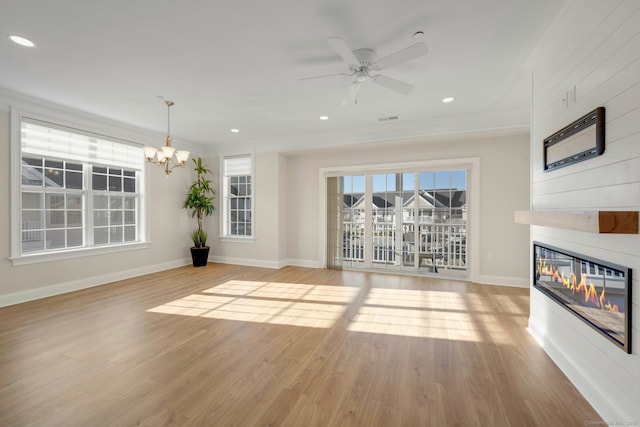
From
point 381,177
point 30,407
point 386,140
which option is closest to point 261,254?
point 381,177

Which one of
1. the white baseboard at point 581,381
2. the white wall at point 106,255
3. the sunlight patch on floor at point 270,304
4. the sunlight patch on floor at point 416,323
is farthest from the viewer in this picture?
the white wall at point 106,255

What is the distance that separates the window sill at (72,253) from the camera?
3803mm

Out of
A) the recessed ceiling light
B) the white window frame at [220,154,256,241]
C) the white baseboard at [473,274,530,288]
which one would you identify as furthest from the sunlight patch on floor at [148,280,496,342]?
the recessed ceiling light

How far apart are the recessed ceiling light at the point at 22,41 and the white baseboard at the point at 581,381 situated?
515 centimetres

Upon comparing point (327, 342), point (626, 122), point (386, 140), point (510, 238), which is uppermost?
point (386, 140)

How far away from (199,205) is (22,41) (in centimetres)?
388

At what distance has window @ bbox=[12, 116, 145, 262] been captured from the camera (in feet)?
12.8

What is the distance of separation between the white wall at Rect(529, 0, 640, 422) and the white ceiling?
0.41m

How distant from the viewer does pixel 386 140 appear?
504cm

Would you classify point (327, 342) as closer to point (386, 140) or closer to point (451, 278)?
point (451, 278)

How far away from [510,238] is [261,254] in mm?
4768

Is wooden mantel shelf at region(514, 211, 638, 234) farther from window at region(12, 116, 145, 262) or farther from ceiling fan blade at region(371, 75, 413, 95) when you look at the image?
window at region(12, 116, 145, 262)

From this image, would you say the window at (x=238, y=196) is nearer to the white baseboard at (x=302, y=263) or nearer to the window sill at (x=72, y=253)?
the white baseboard at (x=302, y=263)

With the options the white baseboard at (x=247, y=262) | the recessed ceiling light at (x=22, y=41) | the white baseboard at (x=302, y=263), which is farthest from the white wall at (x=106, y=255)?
the white baseboard at (x=302, y=263)
